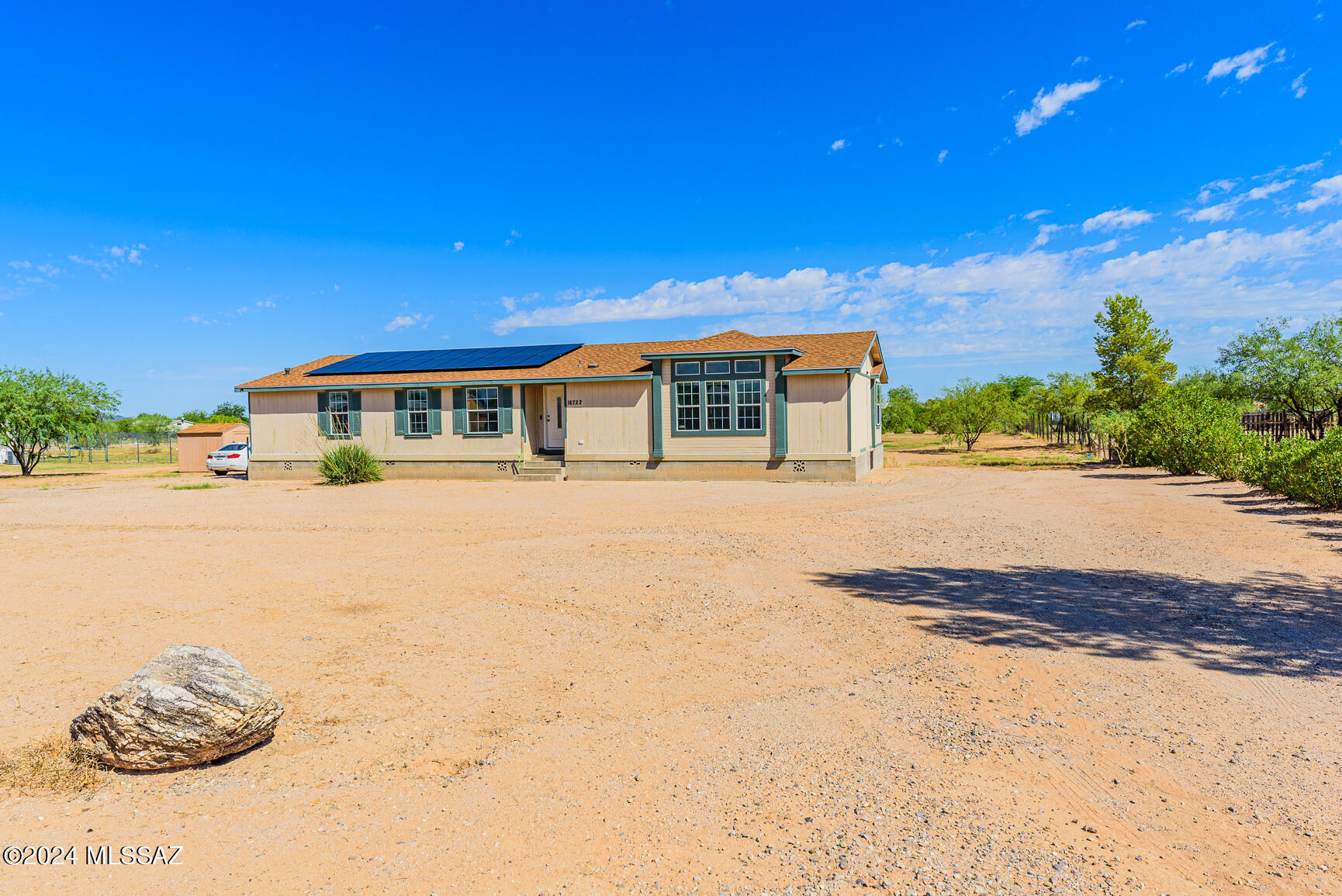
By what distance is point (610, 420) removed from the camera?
68.3 ft

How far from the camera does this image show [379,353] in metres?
26.2

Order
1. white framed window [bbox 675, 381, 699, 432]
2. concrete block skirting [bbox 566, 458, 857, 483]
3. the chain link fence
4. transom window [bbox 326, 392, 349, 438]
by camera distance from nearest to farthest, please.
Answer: concrete block skirting [bbox 566, 458, 857, 483] → white framed window [bbox 675, 381, 699, 432] → transom window [bbox 326, 392, 349, 438] → the chain link fence

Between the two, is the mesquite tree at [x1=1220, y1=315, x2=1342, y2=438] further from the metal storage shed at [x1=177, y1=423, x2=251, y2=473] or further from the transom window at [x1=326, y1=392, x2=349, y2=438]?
the metal storage shed at [x1=177, y1=423, x2=251, y2=473]

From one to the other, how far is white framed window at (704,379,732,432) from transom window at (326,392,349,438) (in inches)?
463

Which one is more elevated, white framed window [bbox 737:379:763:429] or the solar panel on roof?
the solar panel on roof

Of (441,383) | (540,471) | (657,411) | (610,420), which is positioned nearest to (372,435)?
(441,383)

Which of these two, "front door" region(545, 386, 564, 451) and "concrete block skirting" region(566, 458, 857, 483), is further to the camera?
"front door" region(545, 386, 564, 451)

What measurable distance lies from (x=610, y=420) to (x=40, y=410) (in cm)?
2322

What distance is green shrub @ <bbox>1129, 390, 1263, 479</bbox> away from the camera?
16.4 metres

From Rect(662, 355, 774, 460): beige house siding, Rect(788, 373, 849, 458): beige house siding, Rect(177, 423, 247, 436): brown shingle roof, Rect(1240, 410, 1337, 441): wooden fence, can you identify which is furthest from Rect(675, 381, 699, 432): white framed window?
Rect(177, 423, 247, 436): brown shingle roof

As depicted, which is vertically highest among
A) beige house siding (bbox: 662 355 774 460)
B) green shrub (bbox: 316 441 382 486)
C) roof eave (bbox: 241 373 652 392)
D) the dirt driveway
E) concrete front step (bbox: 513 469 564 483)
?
roof eave (bbox: 241 373 652 392)

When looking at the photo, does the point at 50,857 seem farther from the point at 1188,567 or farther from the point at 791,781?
the point at 1188,567

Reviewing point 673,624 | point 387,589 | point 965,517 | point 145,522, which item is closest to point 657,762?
point 673,624

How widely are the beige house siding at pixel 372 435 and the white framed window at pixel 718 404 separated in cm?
576
